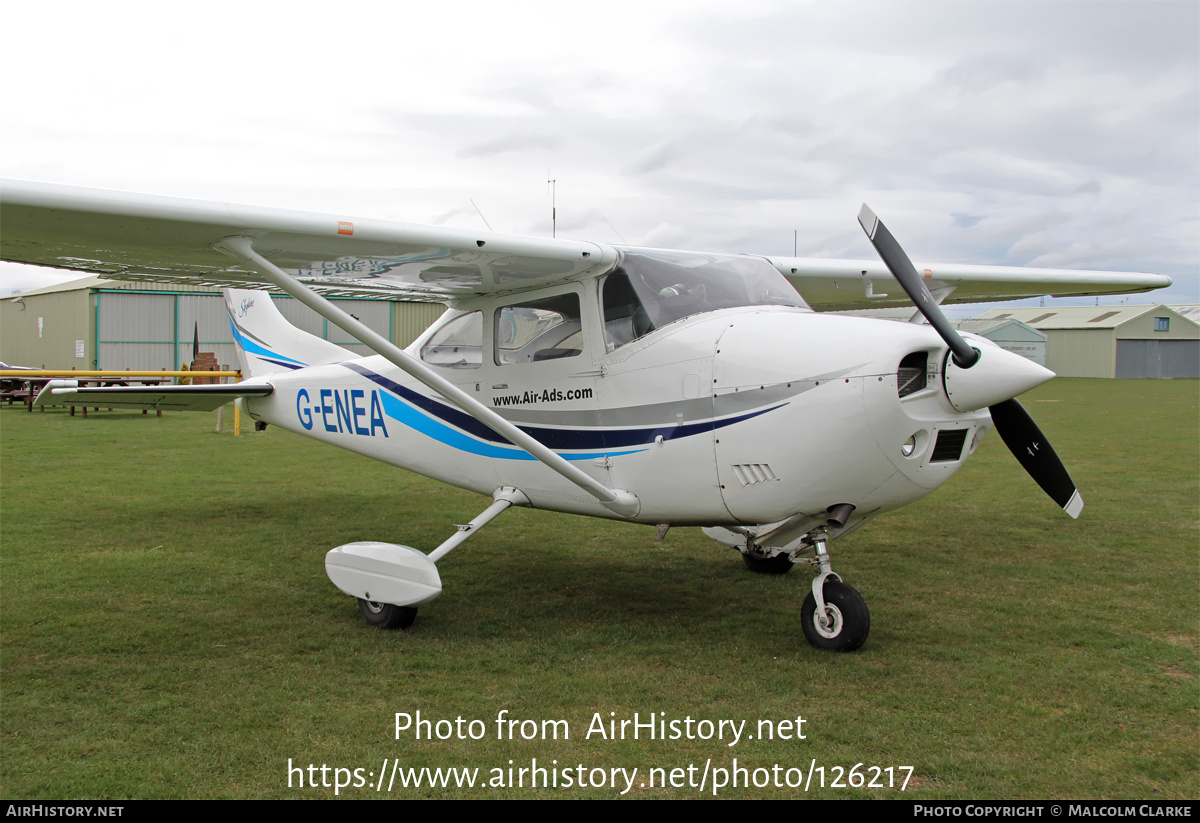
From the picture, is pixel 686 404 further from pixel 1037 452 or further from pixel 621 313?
pixel 1037 452

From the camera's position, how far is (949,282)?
Answer: 7.31 metres

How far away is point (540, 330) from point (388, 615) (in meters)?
2.04

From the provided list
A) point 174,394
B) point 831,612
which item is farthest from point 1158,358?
point 174,394

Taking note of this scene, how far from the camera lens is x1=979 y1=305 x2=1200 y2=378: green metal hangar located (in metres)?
60.8

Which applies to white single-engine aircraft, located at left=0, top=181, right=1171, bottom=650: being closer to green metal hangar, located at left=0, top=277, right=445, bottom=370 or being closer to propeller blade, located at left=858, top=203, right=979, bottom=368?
propeller blade, located at left=858, top=203, right=979, bottom=368

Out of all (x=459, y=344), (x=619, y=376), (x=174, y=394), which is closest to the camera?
(x=619, y=376)

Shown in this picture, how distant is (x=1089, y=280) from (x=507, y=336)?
5655mm

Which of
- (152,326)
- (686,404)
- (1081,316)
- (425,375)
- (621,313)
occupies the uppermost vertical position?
(1081,316)

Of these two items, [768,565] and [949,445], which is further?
[768,565]

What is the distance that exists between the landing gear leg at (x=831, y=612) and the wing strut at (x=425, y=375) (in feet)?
3.54

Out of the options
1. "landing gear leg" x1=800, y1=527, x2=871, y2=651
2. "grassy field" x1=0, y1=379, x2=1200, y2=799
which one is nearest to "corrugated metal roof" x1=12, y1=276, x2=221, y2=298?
"grassy field" x1=0, y1=379, x2=1200, y2=799

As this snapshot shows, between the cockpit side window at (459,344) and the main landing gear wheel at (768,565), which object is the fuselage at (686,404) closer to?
the cockpit side window at (459,344)

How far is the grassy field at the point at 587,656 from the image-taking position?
3.43 meters

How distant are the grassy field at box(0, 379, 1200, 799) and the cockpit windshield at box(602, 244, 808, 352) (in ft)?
6.23
